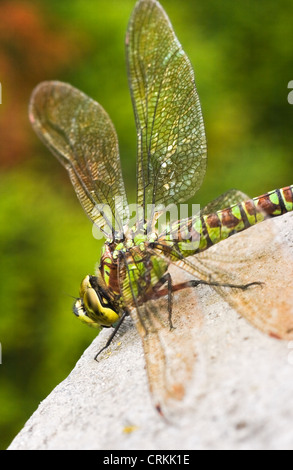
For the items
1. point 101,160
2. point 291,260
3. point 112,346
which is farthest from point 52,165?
point 291,260

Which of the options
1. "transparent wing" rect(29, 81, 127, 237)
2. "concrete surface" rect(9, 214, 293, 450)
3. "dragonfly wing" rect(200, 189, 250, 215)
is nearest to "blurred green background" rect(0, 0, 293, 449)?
"transparent wing" rect(29, 81, 127, 237)

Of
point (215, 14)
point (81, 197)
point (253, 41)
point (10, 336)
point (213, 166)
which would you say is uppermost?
point (215, 14)

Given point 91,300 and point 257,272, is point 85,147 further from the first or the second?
point 257,272

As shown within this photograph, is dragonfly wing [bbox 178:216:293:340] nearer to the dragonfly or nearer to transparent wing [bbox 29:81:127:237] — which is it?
the dragonfly

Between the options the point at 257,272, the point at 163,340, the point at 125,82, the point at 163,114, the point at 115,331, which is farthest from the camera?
the point at 125,82

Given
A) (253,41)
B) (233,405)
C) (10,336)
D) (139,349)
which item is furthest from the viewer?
(253,41)

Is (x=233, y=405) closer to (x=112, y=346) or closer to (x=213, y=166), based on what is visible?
(x=112, y=346)

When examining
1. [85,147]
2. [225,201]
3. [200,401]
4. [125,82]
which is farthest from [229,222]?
[125,82]
